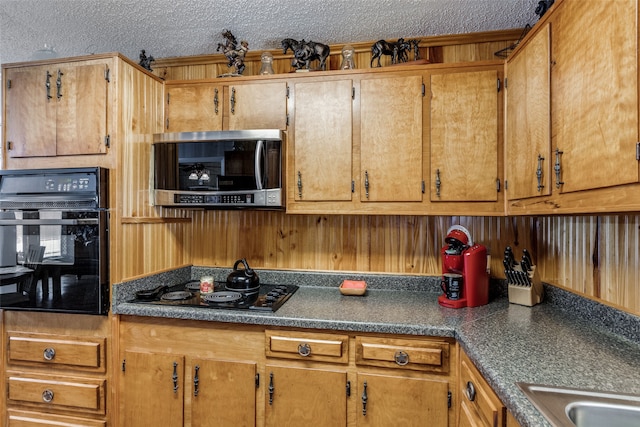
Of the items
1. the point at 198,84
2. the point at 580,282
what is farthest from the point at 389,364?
the point at 198,84

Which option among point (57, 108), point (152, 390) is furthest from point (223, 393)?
point (57, 108)

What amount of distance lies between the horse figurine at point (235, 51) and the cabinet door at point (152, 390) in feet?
5.50

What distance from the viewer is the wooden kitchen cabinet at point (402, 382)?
1.51m

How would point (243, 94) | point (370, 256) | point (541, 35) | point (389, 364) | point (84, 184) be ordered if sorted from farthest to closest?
point (370, 256)
point (243, 94)
point (84, 184)
point (389, 364)
point (541, 35)

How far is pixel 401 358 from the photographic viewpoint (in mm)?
1543

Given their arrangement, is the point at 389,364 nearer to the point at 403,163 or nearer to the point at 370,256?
the point at 370,256

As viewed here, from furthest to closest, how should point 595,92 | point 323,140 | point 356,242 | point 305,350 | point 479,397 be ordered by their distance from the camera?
1. point 356,242
2. point 323,140
3. point 305,350
4. point 479,397
5. point 595,92

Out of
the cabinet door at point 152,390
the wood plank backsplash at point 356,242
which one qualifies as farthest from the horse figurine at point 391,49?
the cabinet door at point 152,390

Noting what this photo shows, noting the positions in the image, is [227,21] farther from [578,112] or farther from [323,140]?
[578,112]

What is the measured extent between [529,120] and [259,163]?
4.23 feet

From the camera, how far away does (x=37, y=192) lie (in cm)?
183

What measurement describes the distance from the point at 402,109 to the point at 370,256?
902 mm

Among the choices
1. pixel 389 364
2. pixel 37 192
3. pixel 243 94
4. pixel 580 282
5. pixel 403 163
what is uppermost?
pixel 243 94

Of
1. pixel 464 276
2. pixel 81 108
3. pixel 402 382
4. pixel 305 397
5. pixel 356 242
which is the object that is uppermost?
pixel 81 108
